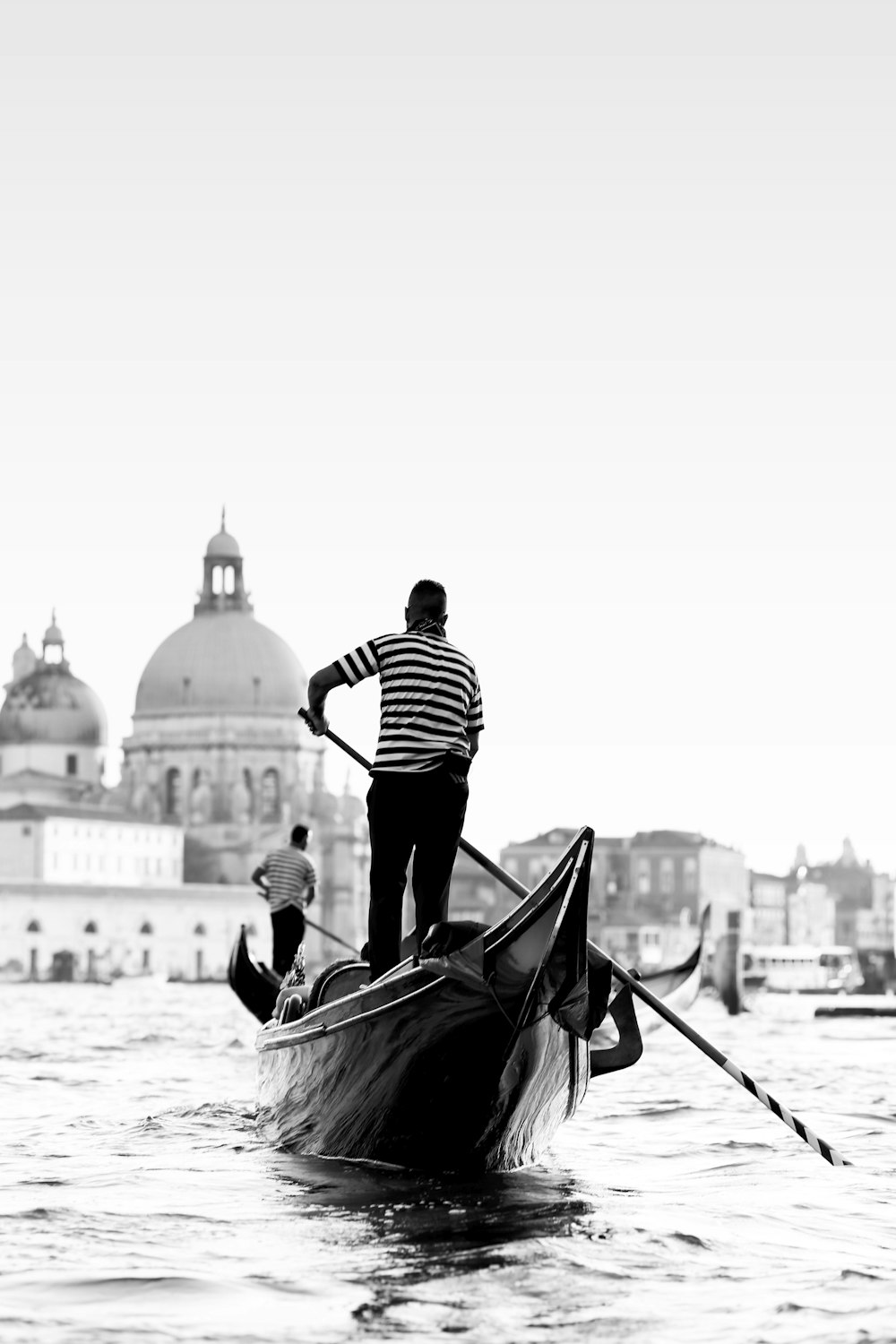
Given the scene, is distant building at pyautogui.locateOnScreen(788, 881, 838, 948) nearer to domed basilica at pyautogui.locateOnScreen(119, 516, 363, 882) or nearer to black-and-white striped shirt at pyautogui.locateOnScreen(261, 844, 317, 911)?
domed basilica at pyautogui.locateOnScreen(119, 516, 363, 882)

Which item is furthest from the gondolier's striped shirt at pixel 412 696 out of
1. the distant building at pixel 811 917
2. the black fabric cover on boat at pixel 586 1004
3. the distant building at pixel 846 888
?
the distant building at pixel 846 888

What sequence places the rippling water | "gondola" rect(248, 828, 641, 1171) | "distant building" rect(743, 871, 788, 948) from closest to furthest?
the rippling water → "gondola" rect(248, 828, 641, 1171) → "distant building" rect(743, 871, 788, 948)

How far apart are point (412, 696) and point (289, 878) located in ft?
15.9

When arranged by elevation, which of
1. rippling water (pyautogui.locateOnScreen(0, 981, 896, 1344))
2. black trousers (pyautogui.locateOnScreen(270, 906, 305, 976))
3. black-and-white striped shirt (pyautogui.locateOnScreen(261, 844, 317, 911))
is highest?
black-and-white striped shirt (pyautogui.locateOnScreen(261, 844, 317, 911))

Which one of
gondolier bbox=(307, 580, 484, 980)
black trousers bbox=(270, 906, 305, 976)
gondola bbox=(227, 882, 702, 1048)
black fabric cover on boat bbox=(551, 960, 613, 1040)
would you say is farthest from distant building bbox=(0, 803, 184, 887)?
black fabric cover on boat bbox=(551, 960, 613, 1040)

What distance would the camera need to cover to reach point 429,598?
553cm

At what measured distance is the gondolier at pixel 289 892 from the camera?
10031 mm

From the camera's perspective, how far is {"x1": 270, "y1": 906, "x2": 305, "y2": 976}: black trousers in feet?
32.7

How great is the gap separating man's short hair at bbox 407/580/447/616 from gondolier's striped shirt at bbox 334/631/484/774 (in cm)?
11

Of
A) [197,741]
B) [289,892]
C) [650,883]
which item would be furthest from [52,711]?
[289,892]

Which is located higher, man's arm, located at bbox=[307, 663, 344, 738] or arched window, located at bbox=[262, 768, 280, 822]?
arched window, located at bbox=[262, 768, 280, 822]

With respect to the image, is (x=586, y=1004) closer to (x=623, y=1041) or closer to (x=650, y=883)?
(x=623, y=1041)

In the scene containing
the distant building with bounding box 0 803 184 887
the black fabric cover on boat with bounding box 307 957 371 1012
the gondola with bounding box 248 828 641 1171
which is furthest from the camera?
the distant building with bounding box 0 803 184 887

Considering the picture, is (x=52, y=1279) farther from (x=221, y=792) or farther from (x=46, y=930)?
(x=221, y=792)
